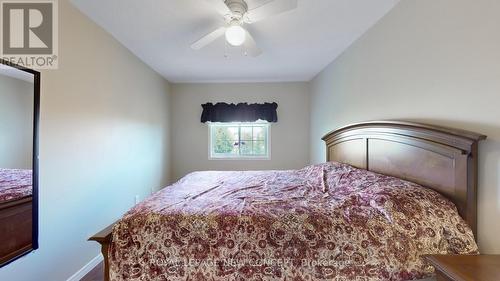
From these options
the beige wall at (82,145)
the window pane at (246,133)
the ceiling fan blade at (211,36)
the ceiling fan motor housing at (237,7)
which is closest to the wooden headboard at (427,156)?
the ceiling fan motor housing at (237,7)

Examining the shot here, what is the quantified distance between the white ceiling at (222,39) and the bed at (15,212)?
1429 mm

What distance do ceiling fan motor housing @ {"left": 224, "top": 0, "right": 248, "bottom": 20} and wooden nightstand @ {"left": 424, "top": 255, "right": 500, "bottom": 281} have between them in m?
1.91

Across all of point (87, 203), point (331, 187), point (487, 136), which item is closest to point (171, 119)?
point (87, 203)

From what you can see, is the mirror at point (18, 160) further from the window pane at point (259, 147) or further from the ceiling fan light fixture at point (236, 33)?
the window pane at point (259, 147)

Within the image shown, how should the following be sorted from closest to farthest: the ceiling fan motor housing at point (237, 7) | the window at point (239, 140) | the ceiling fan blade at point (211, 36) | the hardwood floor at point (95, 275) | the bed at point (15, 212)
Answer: the bed at point (15, 212), the ceiling fan motor housing at point (237, 7), the ceiling fan blade at point (211, 36), the hardwood floor at point (95, 275), the window at point (239, 140)

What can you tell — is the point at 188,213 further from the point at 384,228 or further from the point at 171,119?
the point at 171,119

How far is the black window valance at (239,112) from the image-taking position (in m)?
4.62

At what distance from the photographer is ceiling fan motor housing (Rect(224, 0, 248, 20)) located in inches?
73.2

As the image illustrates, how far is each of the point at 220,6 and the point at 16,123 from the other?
1654 millimetres

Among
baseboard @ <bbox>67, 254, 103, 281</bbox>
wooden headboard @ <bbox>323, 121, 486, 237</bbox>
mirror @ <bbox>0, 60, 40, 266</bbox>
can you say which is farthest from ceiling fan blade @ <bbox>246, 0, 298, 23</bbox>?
baseboard @ <bbox>67, 254, 103, 281</bbox>

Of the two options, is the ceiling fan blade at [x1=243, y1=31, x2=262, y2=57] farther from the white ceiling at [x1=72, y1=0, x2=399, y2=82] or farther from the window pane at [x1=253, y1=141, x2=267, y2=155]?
the window pane at [x1=253, y1=141, x2=267, y2=155]

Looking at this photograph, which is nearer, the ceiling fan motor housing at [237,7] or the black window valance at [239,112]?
the ceiling fan motor housing at [237,7]

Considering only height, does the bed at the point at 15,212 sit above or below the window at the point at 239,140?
below

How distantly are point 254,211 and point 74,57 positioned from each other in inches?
78.3
